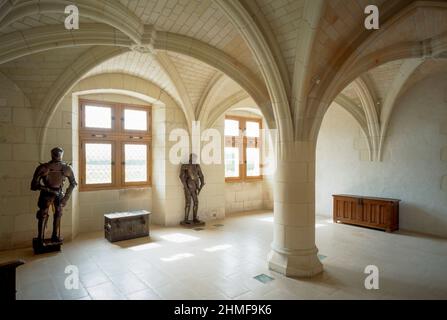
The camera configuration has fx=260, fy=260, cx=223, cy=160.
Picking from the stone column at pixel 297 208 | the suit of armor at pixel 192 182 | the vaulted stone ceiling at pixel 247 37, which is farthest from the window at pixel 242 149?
the stone column at pixel 297 208

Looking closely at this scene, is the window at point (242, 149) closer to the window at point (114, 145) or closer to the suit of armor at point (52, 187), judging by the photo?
the window at point (114, 145)

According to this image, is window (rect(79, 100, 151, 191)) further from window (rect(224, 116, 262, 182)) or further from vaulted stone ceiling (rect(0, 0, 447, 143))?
window (rect(224, 116, 262, 182))

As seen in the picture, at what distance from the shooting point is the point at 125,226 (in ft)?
16.4

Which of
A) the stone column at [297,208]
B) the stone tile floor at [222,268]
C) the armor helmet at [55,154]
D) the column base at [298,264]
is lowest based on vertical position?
the stone tile floor at [222,268]

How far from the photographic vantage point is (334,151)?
7164mm

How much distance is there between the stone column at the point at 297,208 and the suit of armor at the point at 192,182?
295 centimetres

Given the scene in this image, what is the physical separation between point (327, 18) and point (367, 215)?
15.1ft

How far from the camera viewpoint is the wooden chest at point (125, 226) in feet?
16.0

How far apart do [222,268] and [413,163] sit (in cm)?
492

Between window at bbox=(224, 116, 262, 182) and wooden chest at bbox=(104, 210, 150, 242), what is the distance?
320cm

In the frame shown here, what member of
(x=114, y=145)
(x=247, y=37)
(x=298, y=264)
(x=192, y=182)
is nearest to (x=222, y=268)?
(x=298, y=264)

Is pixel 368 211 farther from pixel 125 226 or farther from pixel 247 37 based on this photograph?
pixel 125 226
